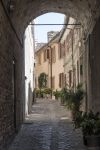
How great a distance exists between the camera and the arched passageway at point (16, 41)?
12320mm

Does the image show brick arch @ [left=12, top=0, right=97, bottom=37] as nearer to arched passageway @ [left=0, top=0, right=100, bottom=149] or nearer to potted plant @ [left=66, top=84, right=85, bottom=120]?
arched passageway @ [left=0, top=0, right=100, bottom=149]

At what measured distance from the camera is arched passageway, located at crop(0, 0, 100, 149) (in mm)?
12320

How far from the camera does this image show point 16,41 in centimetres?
1741

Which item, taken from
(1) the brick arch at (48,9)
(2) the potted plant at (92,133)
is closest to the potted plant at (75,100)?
(1) the brick arch at (48,9)

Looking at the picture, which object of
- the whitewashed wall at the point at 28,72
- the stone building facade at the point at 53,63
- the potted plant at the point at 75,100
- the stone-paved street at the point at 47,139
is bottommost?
the stone-paved street at the point at 47,139

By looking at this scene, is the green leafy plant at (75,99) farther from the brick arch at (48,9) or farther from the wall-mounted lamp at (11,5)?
the wall-mounted lamp at (11,5)

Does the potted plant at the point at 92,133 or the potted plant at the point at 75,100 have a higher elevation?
the potted plant at the point at 75,100

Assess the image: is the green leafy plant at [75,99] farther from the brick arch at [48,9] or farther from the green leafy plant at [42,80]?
the green leafy plant at [42,80]

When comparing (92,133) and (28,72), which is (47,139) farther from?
(28,72)

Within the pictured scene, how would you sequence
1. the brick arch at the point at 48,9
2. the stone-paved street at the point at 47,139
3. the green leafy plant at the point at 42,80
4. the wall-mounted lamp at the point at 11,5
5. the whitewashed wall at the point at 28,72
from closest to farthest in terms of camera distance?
1. the stone-paved street at the point at 47,139
2. the wall-mounted lamp at the point at 11,5
3. the brick arch at the point at 48,9
4. the whitewashed wall at the point at 28,72
5. the green leafy plant at the point at 42,80

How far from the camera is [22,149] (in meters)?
13.2

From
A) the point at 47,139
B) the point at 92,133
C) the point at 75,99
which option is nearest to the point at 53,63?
the point at 75,99

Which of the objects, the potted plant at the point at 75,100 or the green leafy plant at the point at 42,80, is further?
the green leafy plant at the point at 42,80

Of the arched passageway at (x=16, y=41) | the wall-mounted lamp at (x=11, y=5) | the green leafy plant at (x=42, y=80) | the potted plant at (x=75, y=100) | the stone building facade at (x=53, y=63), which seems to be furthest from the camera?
the green leafy plant at (x=42, y=80)
